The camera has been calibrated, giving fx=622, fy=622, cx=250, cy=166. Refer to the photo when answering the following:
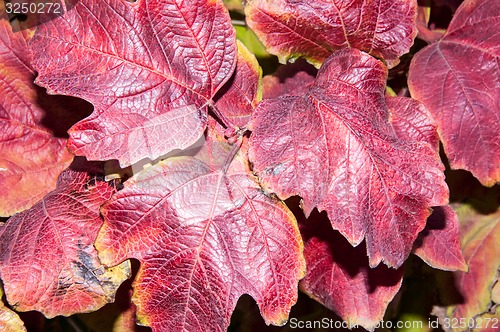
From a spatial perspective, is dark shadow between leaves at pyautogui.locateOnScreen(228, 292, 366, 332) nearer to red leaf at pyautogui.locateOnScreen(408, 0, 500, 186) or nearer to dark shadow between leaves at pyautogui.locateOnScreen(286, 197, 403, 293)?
dark shadow between leaves at pyautogui.locateOnScreen(286, 197, 403, 293)

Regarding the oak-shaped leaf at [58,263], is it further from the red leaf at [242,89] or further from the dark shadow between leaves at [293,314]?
the dark shadow between leaves at [293,314]

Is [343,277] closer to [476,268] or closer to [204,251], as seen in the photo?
[204,251]

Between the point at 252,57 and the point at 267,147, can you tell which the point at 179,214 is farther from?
the point at 252,57

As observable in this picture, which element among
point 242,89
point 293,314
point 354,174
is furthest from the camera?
point 293,314

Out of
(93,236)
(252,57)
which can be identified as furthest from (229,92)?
(93,236)

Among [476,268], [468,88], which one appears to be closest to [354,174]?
[468,88]

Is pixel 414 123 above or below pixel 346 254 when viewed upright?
above

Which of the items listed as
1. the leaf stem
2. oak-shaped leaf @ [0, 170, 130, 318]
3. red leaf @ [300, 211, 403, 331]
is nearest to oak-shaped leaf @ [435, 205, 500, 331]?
red leaf @ [300, 211, 403, 331]
